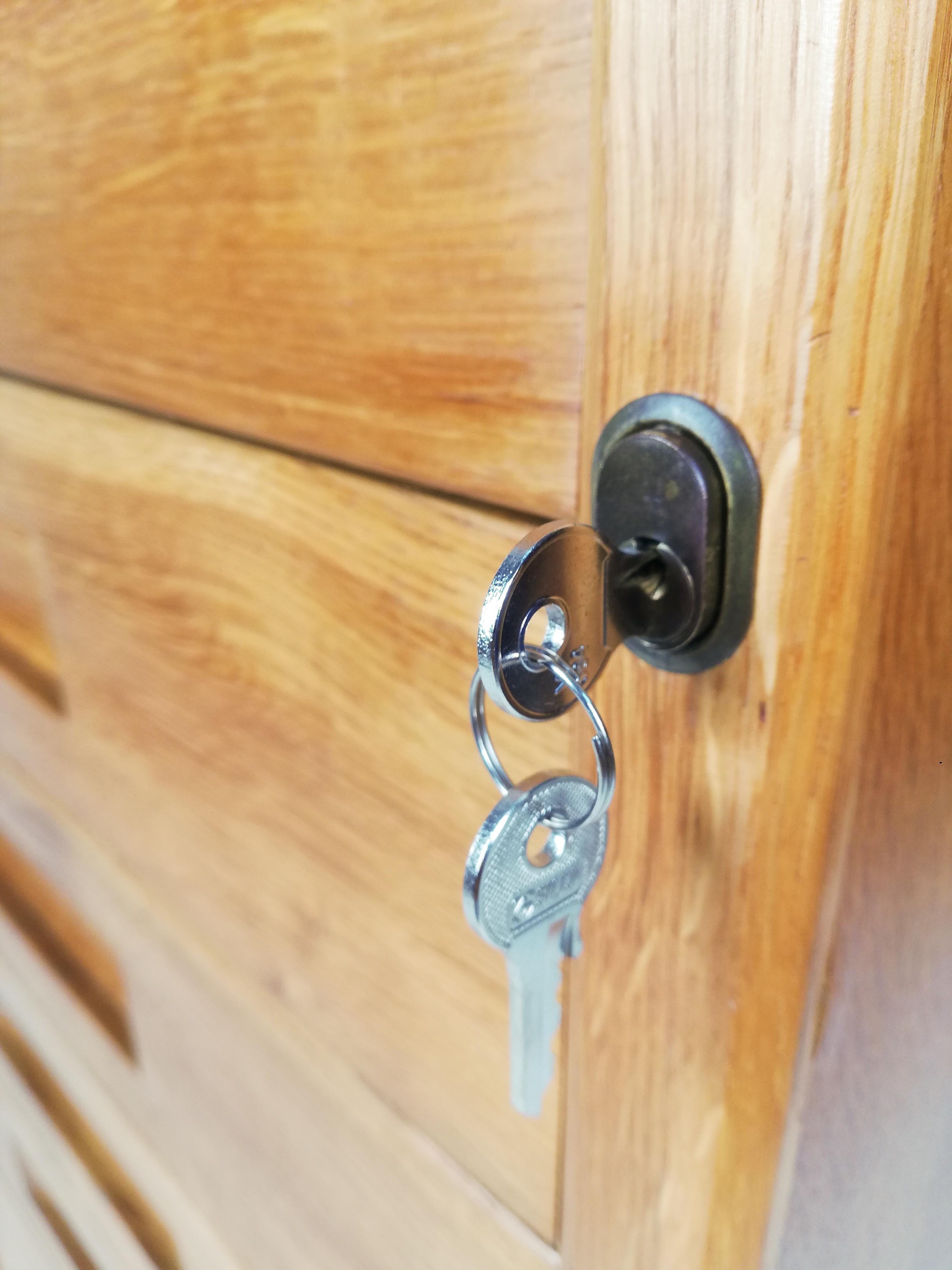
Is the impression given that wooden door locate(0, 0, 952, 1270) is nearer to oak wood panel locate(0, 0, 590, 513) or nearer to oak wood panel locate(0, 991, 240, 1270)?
oak wood panel locate(0, 0, 590, 513)

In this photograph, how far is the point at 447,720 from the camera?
0.91ft

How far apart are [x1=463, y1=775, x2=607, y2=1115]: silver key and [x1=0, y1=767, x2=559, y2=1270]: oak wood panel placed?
0.39 feet

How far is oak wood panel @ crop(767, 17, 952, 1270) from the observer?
7.0 inches

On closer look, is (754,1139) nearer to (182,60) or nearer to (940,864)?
(940,864)

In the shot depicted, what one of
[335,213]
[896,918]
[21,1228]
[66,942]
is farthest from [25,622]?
[21,1228]

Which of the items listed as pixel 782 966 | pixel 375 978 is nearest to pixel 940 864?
pixel 782 966

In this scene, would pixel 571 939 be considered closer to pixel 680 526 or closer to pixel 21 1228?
pixel 680 526

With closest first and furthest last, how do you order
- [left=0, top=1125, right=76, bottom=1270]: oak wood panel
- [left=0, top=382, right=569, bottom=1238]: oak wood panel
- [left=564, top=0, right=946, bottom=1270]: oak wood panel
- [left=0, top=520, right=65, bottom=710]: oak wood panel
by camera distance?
[left=564, top=0, right=946, bottom=1270]: oak wood panel → [left=0, top=382, right=569, bottom=1238]: oak wood panel → [left=0, top=520, right=65, bottom=710]: oak wood panel → [left=0, top=1125, right=76, bottom=1270]: oak wood panel

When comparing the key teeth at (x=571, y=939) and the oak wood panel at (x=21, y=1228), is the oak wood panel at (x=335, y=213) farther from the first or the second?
the oak wood panel at (x=21, y=1228)

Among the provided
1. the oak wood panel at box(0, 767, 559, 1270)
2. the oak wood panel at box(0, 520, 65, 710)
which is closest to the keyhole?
the oak wood panel at box(0, 767, 559, 1270)

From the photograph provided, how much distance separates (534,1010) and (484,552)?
0.37ft

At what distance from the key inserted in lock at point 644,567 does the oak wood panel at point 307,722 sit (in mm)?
49

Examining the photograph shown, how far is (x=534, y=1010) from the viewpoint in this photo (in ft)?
0.78

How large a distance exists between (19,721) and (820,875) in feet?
1.63
